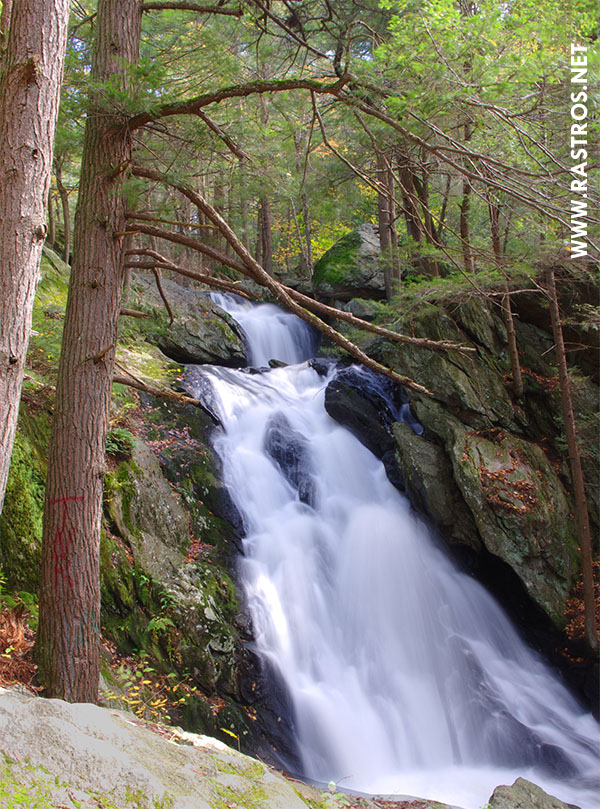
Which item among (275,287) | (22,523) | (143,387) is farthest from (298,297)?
(22,523)

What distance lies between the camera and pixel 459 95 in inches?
151

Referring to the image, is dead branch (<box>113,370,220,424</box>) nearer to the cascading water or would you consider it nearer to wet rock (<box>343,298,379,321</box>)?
the cascading water

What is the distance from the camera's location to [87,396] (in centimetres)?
398

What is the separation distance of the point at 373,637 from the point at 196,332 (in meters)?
7.10

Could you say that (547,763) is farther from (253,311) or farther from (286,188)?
(253,311)

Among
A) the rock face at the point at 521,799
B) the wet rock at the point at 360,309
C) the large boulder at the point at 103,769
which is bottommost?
the rock face at the point at 521,799

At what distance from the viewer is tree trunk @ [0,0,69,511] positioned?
299 centimetres

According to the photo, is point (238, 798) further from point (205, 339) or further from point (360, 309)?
point (360, 309)

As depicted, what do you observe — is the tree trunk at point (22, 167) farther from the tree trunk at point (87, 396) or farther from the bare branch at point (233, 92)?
the bare branch at point (233, 92)

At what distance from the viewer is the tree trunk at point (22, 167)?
299cm

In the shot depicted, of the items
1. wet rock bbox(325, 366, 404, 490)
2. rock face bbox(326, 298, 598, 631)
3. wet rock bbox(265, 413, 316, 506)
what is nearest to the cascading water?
wet rock bbox(265, 413, 316, 506)

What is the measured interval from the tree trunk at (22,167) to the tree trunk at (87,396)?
650mm

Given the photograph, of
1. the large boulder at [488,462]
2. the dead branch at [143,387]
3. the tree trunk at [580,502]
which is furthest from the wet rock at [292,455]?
the tree trunk at [580,502]

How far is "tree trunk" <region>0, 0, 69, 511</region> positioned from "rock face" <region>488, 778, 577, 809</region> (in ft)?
16.3
